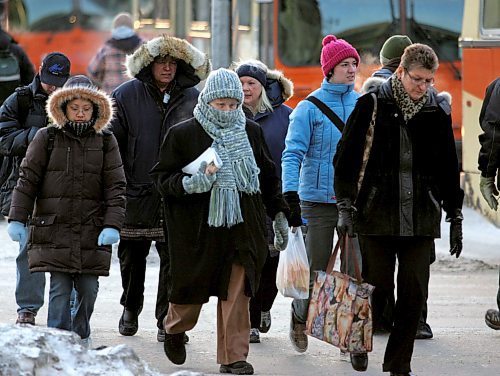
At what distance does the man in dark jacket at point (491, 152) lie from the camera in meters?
8.88

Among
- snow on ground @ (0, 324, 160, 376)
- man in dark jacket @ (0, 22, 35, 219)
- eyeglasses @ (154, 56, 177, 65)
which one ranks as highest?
man in dark jacket @ (0, 22, 35, 219)

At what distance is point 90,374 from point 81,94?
8.83ft

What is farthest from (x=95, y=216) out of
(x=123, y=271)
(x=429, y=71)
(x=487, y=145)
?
(x=487, y=145)

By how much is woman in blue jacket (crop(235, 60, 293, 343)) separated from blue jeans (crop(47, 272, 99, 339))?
1.30 metres

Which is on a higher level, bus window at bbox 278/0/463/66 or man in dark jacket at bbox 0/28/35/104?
bus window at bbox 278/0/463/66

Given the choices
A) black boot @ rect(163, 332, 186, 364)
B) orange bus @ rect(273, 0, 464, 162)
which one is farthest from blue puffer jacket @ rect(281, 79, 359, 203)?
orange bus @ rect(273, 0, 464, 162)

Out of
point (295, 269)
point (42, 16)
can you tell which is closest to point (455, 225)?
point (295, 269)

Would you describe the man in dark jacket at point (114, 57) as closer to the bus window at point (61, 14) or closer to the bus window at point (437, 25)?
the bus window at point (437, 25)

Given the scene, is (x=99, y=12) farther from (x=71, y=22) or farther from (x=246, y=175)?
(x=246, y=175)

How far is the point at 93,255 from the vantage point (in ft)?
25.0

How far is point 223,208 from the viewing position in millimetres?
7203

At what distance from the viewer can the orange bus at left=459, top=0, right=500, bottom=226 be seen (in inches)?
530

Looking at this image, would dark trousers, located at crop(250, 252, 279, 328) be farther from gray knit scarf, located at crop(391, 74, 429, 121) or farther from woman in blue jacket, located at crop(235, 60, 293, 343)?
gray knit scarf, located at crop(391, 74, 429, 121)

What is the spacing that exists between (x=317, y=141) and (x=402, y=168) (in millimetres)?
1250
